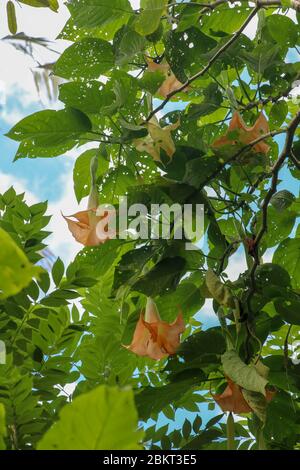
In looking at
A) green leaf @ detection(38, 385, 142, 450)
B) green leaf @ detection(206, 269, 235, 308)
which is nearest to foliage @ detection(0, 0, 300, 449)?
green leaf @ detection(206, 269, 235, 308)

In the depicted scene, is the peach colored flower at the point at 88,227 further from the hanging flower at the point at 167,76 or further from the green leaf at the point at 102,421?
the green leaf at the point at 102,421

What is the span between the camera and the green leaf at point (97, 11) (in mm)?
874

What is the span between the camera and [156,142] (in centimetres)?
73

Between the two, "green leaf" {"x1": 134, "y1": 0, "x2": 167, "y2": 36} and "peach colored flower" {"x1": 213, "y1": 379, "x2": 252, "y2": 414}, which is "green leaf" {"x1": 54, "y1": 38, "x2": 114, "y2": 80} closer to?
"green leaf" {"x1": 134, "y1": 0, "x2": 167, "y2": 36}

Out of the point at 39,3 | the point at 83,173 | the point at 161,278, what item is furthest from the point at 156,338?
the point at 39,3

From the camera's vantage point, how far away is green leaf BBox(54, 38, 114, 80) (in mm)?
→ 886

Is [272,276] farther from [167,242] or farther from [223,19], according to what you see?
[223,19]

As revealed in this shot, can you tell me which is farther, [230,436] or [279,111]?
[279,111]

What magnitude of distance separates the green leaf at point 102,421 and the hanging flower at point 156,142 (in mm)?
514

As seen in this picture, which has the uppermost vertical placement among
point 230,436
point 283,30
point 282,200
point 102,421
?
point 283,30

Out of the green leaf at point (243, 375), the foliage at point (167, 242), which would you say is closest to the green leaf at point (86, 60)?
the foliage at point (167, 242)

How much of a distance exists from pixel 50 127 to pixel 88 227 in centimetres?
13
